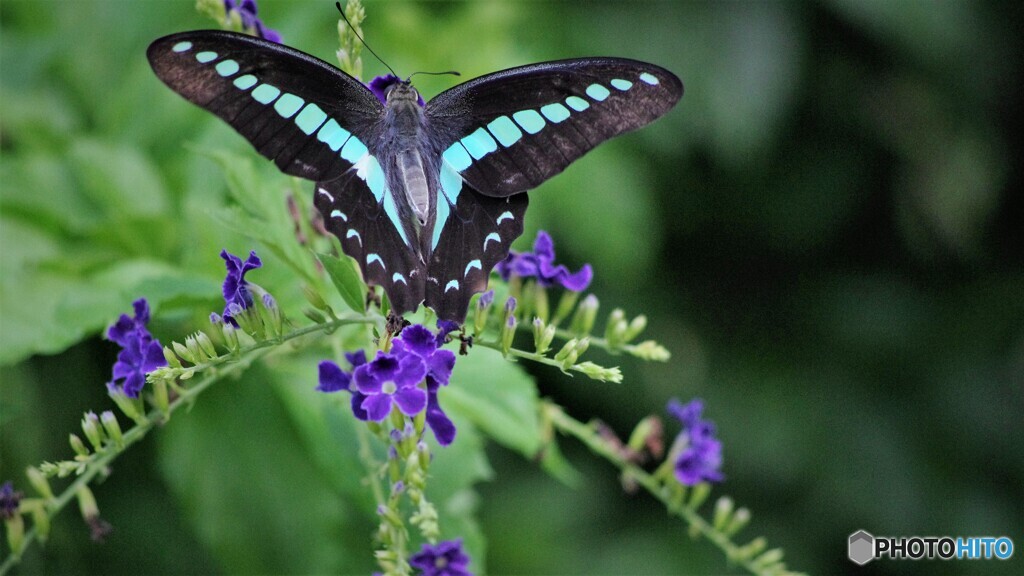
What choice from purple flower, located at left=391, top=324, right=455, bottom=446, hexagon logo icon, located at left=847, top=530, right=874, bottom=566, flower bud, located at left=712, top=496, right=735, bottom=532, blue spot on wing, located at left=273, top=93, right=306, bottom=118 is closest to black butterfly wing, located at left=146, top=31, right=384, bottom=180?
blue spot on wing, located at left=273, top=93, right=306, bottom=118

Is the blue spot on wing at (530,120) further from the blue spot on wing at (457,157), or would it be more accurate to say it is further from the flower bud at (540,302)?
the flower bud at (540,302)

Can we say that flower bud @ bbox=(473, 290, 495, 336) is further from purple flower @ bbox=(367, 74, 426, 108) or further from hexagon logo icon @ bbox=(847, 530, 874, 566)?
hexagon logo icon @ bbox=(847, 530, 874, 566)

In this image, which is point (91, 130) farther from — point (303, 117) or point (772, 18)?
point (772, 18)

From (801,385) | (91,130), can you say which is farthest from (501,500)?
(91,130)

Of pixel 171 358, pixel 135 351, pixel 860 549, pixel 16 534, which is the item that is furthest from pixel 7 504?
pixel 860 549

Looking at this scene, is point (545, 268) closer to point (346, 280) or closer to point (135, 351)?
point (346, 280)

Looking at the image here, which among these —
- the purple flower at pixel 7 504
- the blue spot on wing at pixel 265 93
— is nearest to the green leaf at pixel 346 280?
the blue spot on wing at pixel 265 93

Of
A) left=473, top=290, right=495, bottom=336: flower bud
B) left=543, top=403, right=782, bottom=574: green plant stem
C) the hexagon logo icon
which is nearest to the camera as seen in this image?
left=473, top=290, right=495, bottom=336: flower bud
